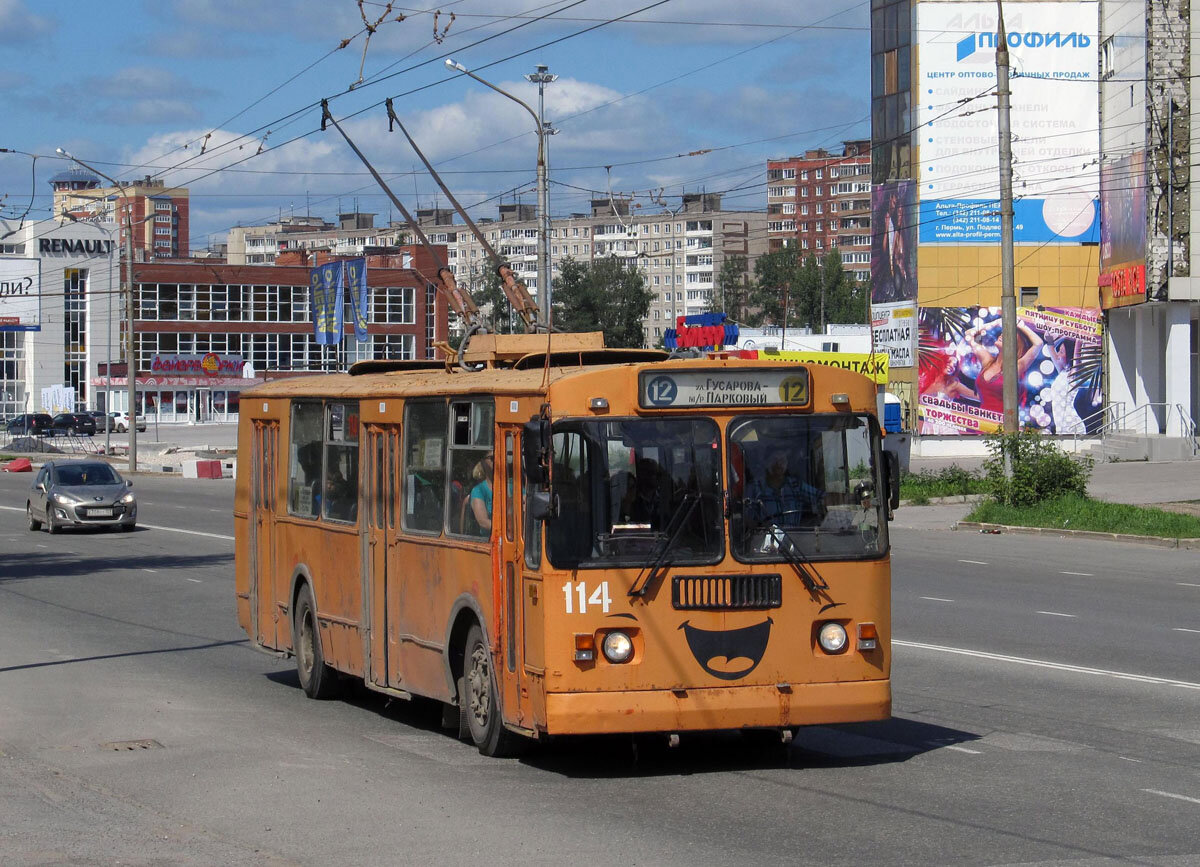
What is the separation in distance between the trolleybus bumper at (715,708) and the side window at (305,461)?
157 inches

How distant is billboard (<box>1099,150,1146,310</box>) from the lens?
4784 cm

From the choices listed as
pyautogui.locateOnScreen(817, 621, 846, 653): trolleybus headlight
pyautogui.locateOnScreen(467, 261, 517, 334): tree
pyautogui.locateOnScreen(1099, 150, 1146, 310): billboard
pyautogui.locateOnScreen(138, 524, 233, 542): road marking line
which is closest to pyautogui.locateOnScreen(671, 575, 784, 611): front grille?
pyautogui.locateOnScreen(817, 621, 846, 653): trolleybus headlight

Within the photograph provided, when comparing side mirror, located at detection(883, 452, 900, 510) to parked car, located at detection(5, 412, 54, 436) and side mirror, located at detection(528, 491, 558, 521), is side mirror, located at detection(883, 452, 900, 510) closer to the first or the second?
side mirror, located at detection(528, 491, 558, 521)

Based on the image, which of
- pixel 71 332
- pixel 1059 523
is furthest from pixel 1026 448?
pixel 71 332

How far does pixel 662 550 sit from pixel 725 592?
15.7 inches

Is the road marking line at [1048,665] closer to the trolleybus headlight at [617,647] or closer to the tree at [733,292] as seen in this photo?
the trolleybus headlight at [617,647]

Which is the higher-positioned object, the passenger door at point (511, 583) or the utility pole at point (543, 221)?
the utility pole at point (543, 221)

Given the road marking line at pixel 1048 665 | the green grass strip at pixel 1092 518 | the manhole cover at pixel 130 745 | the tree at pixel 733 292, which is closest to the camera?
the manhole cover at pixel 130 745

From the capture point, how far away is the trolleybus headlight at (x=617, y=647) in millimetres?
8109

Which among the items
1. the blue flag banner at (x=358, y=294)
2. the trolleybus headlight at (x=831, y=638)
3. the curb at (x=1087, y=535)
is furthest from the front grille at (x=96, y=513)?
the blue flag banner at (x=358, y=294)

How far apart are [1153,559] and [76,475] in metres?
20.2

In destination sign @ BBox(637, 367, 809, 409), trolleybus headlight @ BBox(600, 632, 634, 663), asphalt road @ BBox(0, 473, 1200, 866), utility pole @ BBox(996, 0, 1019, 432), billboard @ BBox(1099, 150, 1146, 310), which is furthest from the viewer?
billboard @ BBox(1099, 150, 1146, 310)

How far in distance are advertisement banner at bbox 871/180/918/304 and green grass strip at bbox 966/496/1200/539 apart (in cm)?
2921

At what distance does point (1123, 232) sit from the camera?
1978 inches
